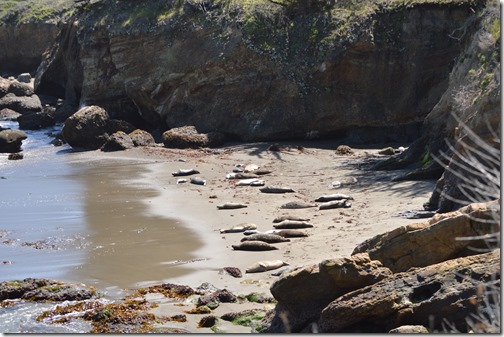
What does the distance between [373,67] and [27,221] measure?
10.9m

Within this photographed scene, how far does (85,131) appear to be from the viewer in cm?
2530

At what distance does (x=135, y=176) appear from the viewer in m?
20.0

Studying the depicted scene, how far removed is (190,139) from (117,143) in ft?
6.54

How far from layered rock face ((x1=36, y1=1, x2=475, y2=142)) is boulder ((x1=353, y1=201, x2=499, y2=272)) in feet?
44.2

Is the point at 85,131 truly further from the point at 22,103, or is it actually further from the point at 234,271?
the point at 234,271

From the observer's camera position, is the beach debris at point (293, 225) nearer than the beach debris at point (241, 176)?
Yes

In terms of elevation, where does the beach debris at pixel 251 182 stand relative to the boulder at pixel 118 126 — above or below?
above

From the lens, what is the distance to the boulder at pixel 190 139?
23.7 meters

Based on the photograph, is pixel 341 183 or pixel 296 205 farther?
pixel 341 183

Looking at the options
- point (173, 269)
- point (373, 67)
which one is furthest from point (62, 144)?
point (173, 269)

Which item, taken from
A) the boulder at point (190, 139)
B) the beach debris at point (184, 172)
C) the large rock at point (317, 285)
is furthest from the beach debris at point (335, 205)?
the boulder at point (190, 139)

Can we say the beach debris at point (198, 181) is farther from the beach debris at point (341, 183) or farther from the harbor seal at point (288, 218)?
the harbor seal at point (288, 218)

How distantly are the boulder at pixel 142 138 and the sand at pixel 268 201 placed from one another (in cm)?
79

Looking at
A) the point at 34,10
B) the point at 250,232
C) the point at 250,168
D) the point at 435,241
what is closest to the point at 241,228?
the point at 250,232
